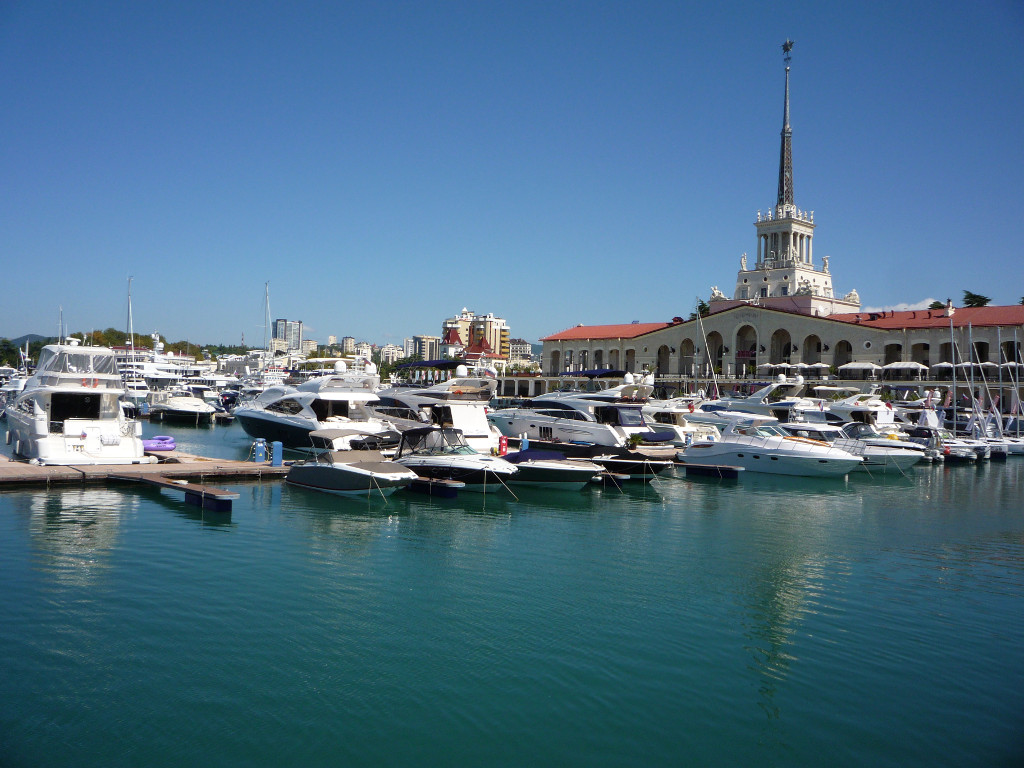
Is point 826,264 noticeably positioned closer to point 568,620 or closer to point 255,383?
point 255,383

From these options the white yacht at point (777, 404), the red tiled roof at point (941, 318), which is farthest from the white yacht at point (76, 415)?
the red tiled roof at point (941, 318)

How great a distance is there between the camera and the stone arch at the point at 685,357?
85.7 m

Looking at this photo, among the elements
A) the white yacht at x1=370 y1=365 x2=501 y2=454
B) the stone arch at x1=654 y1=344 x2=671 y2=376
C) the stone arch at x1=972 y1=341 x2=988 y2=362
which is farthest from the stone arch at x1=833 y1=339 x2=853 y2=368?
the white yacht at x1=370 y1=365 x2=501 y2=454

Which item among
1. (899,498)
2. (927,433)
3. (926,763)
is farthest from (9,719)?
(927,433)

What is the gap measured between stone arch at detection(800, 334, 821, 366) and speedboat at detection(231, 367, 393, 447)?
175ft

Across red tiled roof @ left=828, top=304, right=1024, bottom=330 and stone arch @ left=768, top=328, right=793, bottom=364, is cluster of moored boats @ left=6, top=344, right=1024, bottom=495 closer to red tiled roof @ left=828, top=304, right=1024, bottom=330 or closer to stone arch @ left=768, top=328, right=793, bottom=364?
red tiled roof @ left=828, top=304, right=1024, bottom=330

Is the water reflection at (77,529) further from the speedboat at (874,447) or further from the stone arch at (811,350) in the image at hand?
the stone arch at (811,350)

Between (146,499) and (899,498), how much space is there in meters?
27.2

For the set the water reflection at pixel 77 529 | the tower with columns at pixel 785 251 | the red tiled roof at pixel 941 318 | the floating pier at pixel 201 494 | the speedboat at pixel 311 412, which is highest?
the tower with columns at pixel 785 251

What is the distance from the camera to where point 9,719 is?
379 inches

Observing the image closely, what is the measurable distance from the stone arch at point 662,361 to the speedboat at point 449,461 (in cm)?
6181

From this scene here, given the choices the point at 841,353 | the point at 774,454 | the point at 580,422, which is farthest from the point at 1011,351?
the point at 580,422

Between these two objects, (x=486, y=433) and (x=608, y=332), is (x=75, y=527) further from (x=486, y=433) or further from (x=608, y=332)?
(x=608, y=332)

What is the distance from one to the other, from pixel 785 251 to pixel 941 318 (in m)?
34.8
